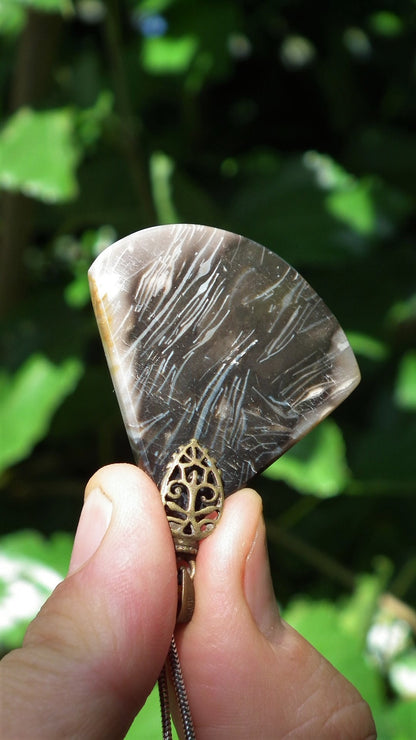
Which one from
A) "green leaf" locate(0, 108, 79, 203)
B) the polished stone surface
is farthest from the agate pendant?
"green leaf" locate(0, 108, 79, 203)

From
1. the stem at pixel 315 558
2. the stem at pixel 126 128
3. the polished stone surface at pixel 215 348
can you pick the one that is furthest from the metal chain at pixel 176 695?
the stem at pixel 126 128

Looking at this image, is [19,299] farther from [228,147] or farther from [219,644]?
[219,644]

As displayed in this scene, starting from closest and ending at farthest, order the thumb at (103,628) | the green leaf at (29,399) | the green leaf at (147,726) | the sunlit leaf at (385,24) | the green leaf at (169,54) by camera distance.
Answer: the thumb at (103,628) < the green leaf at (147,726) < the green leaf at (29,399) < the green leaf at (169,54) < the sunlit leaf at (385,24)

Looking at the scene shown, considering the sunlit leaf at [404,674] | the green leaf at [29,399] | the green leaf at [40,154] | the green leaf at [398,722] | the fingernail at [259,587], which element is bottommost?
the sunlit leaf at [404,674]

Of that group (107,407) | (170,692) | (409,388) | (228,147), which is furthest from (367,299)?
(170,692)

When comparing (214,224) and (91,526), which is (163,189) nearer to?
(214,224)

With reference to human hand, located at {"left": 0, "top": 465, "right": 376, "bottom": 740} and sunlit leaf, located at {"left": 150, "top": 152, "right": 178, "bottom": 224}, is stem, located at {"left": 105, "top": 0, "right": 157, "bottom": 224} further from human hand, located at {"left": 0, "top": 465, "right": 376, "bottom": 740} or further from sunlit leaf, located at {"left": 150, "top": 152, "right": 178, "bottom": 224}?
human hand, located at {"left": 0, "top": 465, "right": 376, "bottom": 740}

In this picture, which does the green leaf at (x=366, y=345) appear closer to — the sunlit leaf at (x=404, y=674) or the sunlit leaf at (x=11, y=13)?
the sunlit leaf at (x=404, y=674)
